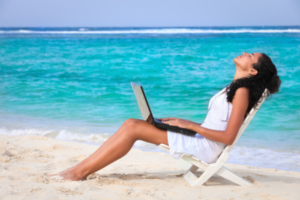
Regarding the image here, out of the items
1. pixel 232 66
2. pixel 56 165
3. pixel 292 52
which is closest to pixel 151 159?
pixel 56 165

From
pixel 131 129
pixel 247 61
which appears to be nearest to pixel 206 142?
pixel 131 129

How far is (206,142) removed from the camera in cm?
297

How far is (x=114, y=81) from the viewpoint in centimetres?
1229

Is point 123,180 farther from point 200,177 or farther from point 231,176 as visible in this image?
point 231,176

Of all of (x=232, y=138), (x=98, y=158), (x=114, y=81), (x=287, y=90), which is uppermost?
(x=232, y=138)

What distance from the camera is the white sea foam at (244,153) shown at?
4531 mm

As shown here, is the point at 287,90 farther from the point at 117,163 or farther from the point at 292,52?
the point at 292,52

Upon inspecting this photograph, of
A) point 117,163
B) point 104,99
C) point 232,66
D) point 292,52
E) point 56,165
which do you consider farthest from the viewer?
point 292,52

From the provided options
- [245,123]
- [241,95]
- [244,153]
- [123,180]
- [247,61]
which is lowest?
[244,153]

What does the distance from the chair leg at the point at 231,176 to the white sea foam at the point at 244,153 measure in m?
1.43

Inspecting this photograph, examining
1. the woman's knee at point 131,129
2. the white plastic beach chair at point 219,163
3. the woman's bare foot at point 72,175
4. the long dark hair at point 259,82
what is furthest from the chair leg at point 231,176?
the woman's bare foot at point 72,175

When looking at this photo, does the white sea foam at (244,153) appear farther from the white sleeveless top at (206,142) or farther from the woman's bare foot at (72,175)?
the woman's bare foot at (72,175)

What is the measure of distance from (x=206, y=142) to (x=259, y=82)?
2.43ft

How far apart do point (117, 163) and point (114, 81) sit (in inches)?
329
